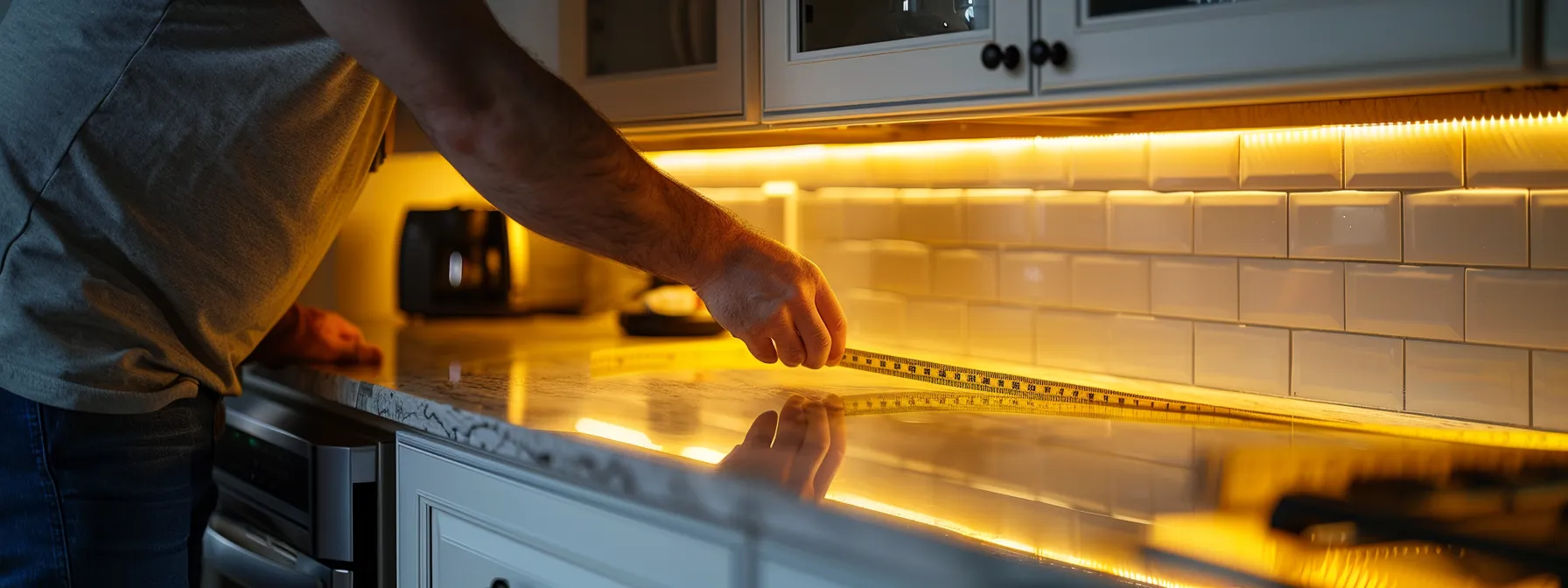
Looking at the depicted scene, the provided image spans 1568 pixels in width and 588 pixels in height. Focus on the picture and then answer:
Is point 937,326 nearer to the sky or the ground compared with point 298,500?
nearer to the sky

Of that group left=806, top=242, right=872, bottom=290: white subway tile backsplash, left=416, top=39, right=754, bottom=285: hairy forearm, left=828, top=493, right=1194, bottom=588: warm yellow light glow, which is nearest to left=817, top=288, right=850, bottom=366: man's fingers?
left=416, top=39, right=754, bottom=285: hairy forearm

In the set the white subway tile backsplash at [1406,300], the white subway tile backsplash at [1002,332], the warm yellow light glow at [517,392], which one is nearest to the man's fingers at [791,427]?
the warm yellow light glow at [517,392]

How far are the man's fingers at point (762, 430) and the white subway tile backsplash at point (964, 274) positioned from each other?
1.65 ft

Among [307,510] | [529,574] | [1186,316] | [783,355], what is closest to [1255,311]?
[1186,316]

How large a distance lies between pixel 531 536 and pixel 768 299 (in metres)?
0.33

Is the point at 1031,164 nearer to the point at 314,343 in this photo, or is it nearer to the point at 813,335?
the point at 813,335

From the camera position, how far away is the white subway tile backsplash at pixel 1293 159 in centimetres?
125

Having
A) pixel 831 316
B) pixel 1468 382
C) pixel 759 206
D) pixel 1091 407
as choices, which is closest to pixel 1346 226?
pixel 1468 382

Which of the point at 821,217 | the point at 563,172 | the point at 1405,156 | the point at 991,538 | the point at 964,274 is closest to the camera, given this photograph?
the point at 991,538

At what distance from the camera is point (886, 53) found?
1322 mm

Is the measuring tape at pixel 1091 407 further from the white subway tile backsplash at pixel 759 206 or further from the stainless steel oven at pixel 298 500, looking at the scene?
the stainless steel oven at pixel 298 500

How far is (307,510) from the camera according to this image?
1433 mm

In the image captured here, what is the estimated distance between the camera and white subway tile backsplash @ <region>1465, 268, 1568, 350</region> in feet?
3.66

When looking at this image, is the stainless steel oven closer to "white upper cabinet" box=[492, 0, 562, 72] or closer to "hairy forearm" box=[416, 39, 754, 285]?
"hairy forearm" box=[416, 39, 754, 285]
